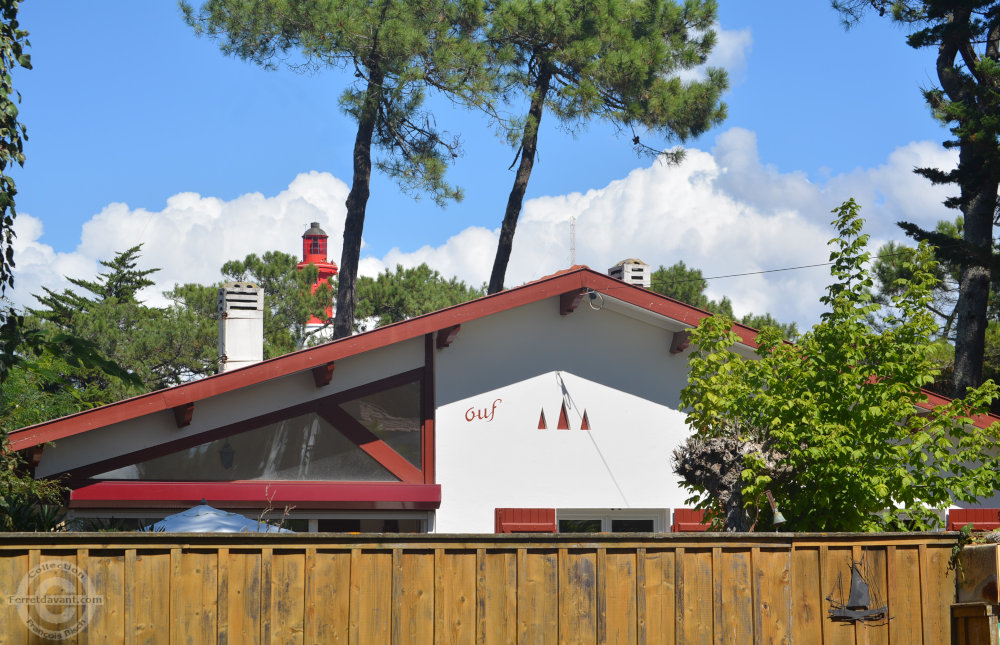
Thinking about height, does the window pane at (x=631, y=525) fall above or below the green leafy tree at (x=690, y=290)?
below

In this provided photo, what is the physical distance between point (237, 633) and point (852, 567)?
4.76 meters

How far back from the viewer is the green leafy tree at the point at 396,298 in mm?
38281

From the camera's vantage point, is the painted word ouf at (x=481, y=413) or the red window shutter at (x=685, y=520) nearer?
the painted word ouf at (x=481, y=413)

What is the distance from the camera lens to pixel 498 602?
7.79 m

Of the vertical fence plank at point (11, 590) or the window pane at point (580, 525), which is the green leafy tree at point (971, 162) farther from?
the vertical fence plank at point (11, 590)

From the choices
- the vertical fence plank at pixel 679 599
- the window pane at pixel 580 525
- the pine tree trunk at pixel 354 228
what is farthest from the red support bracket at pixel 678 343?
the pine tree trunk at pixel 354 228

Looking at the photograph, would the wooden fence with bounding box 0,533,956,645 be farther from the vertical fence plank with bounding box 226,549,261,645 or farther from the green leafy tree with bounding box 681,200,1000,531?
the green leafy tree with bounding box 681,200,1000,531

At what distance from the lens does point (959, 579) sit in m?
8.69

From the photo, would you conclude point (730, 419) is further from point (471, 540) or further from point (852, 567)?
point (471, 540)

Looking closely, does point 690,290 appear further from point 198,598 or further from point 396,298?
point 198,598

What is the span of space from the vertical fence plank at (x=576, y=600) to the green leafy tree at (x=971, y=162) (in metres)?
14.3

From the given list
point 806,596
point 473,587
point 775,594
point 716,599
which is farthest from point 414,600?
point 806,596

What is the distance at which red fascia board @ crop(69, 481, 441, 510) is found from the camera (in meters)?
12.6

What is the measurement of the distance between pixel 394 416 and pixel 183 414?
262 cm
